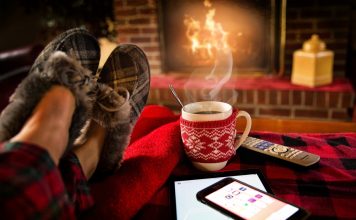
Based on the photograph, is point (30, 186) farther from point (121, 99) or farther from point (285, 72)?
point (285, 72)

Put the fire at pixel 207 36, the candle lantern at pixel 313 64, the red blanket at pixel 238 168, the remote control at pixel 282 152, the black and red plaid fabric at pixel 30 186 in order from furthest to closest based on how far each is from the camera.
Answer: the fire at pixel 207 36 → the candle lantern at pixel 313 64 → the remote control at pixel 282 152 → the red blanket at pixel 238 168 → the black and red plaid fabric at pixel 30 186

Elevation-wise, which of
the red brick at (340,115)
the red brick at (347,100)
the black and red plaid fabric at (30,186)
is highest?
the black and red plaid fabric at (30,186)

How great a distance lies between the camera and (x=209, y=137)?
0.55 meters

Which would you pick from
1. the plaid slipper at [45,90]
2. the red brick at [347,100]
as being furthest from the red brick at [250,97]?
the plaid slipper at [45,90]

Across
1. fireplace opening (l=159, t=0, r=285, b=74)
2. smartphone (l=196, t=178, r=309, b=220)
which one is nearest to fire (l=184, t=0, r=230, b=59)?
fireplace opening (l=159, t=0, r=285, b=74)

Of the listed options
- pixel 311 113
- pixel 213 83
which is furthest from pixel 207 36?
pixel 311 113

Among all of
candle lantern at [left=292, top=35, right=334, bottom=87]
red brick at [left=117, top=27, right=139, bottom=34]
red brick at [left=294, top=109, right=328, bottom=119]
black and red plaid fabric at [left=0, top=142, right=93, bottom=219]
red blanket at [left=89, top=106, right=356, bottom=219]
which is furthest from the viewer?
red brick at [left=117, top=27, right=139, bottom=34]

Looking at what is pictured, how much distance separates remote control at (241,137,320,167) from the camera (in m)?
0.58

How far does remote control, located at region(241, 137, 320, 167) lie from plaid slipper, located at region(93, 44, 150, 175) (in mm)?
211

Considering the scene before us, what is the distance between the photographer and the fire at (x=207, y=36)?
171 centimetres

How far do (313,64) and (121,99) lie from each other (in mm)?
1120

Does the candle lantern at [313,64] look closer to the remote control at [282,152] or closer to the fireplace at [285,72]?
the fireplace at [285,72]

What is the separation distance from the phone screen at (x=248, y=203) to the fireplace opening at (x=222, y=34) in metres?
1.23

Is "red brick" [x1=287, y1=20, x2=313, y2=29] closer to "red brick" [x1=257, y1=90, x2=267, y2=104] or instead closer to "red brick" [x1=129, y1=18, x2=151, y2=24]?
"red brick" [x1=257, y1=90, x2=267, y2=104]
